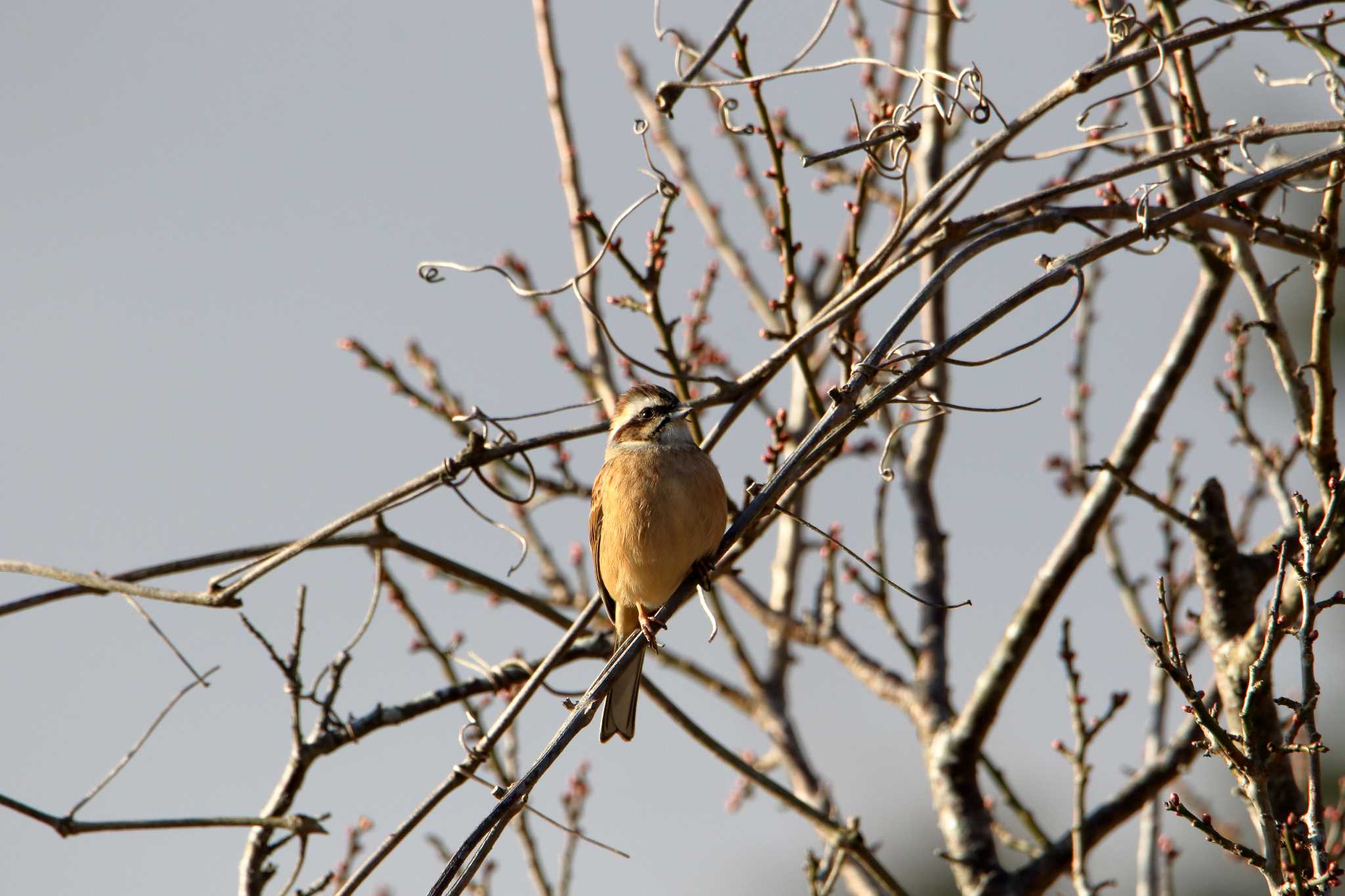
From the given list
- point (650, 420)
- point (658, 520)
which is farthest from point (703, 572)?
point (650, 420)

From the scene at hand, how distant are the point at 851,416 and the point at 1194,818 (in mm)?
1116

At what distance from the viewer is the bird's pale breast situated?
466 centimetres

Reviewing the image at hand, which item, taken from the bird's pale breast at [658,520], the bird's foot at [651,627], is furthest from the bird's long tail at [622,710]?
the bird's foot at [651,627]

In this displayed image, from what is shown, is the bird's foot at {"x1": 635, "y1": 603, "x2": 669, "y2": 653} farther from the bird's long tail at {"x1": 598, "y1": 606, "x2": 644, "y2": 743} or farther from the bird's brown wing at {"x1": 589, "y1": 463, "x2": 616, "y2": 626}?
the bird's brown wing at {"x1": 589, "y1": 463, "x2": 616, "y2": 626}

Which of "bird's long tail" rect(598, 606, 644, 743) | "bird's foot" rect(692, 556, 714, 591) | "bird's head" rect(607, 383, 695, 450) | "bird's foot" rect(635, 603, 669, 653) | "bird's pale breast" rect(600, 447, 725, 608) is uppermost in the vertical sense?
"bird's head" rect(607, 383, 695, 450)

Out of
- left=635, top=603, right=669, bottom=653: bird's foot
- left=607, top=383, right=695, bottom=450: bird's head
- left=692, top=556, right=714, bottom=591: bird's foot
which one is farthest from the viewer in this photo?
left=607, top=383, right=695, bottom=450: bird's head

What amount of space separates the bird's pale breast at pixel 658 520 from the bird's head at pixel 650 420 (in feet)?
0.21

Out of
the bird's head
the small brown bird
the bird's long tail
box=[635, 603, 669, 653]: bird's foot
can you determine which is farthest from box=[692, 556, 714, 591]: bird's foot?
box=[635, 603, 669, 653]: bird's foot

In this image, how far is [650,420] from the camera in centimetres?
500

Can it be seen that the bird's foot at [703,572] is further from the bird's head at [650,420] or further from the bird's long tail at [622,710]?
the bird's head at [650,420]

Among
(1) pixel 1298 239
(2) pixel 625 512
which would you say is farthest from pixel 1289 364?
(2) pixel 625 512

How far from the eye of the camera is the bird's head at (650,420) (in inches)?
193

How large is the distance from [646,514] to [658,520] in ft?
0.20

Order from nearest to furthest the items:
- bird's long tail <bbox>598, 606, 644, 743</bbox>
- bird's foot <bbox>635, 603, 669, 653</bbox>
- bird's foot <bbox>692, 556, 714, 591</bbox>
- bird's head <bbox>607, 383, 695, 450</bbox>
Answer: bird's foot <bbox>635, 603, 669, 653</bbox>, bird's foot <bbox>692, 556, 714, 591</bbox>, bird's long tail <bbox>598, 606, 644, 743</bbox>, bird's head <bbox>607, 383, 695, 450</bbox>
